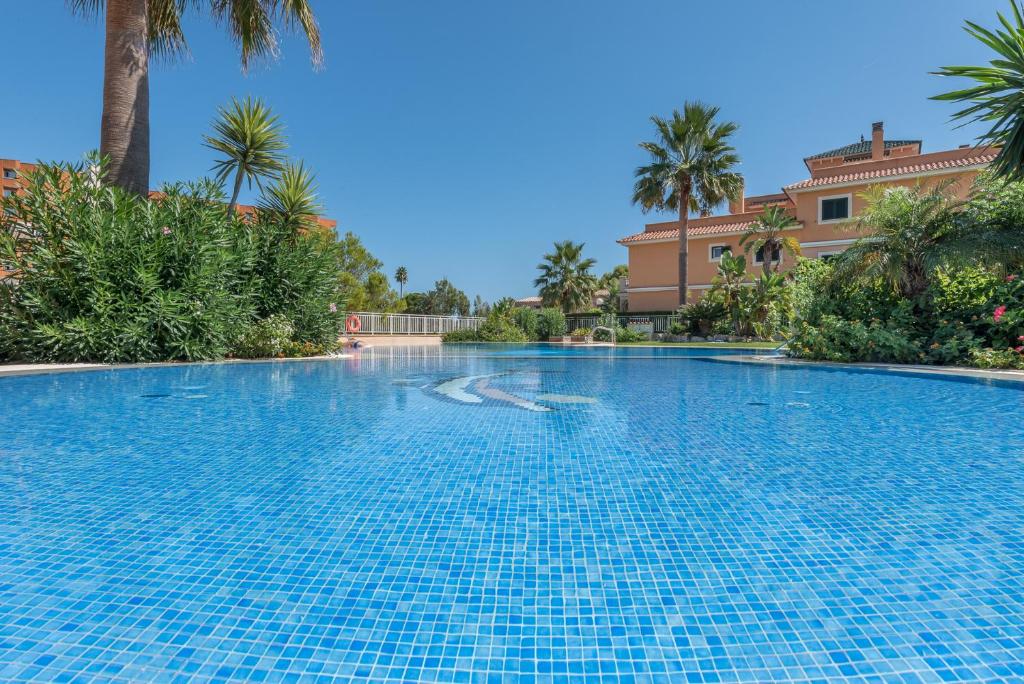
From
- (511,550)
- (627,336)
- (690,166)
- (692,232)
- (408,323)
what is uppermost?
(690,166)

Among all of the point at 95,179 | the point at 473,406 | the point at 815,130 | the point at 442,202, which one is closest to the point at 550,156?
the point at 442,202

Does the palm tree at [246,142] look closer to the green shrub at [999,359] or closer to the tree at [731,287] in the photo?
the green shrub at [999,359]

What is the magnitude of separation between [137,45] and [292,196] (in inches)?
178

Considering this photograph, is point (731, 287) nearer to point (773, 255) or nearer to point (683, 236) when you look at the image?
point (683, 236)

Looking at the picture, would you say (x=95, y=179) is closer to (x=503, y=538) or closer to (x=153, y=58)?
(x=153, y=58)

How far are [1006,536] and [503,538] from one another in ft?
8.11

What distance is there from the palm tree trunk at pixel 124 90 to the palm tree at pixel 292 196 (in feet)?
10.7

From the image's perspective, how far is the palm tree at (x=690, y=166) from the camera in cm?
2534

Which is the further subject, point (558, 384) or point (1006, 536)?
point (558, 384)

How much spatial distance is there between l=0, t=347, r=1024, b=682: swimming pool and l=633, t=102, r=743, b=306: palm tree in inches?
866

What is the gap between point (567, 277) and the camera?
35875 millimetres

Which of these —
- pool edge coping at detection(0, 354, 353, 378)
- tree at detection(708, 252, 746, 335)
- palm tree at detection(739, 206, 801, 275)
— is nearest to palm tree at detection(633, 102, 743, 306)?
tree at detection(708, 252, 746, 335)

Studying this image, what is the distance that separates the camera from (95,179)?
1052cm

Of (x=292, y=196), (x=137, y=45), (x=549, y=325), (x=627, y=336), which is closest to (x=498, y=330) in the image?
(x=549, y=325)
